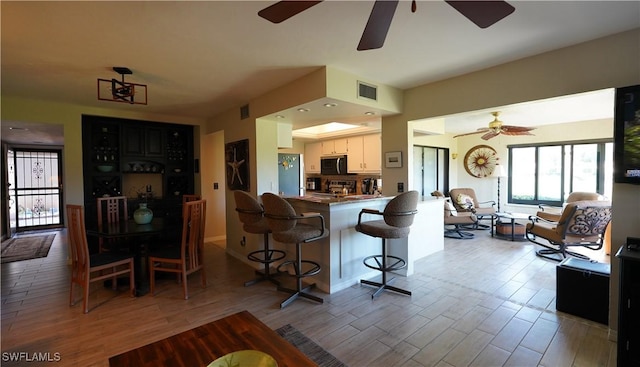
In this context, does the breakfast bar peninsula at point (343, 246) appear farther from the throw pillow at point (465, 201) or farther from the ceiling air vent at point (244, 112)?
the throw pillow at point (465, 201)

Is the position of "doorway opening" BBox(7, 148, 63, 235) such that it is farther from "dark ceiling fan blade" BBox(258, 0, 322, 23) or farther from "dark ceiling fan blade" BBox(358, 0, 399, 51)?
"dark ceiling fan blade" BBox(358, 0, 399, 51)

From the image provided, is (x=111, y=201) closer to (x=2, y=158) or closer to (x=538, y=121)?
(x=2, y=158)

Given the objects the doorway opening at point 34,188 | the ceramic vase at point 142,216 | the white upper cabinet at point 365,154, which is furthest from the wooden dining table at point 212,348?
the doorway opening at point 34,188

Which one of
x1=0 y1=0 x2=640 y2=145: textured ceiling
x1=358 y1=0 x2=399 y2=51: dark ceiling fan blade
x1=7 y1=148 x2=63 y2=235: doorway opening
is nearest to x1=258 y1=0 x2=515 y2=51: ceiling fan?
x1=358 y1=0 x2=399 y2=51: dark ceiling fan blade

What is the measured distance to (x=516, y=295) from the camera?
3129mm

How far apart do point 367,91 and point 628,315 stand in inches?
113

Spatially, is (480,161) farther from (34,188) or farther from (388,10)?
(34,188)

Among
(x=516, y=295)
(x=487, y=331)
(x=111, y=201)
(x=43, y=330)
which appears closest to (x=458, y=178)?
(x=516, y=295)

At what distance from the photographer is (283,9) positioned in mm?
1407

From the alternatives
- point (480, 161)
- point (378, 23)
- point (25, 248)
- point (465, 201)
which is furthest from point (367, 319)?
point (25, 248)

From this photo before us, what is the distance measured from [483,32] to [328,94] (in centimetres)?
Result: 140

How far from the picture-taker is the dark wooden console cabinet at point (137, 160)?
4.76 metres

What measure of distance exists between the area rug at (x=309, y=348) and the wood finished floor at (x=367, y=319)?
0.07 m

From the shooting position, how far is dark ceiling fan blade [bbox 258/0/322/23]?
4.41 feet
